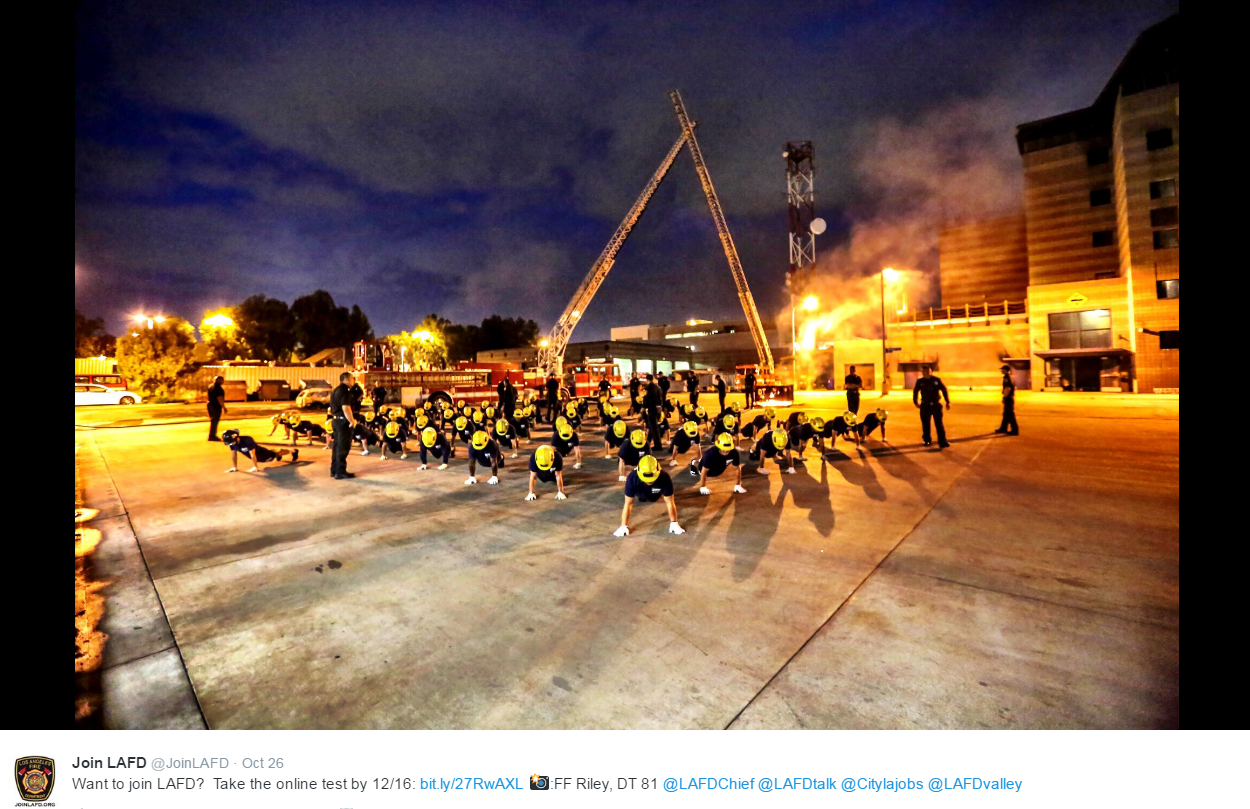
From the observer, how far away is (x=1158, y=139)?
101 ft

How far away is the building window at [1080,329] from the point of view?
30927 mm

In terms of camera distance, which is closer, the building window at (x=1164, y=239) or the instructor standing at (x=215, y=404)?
the instructor standing at (x=215, y=404)

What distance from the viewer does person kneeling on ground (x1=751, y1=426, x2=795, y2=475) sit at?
24.0 feet

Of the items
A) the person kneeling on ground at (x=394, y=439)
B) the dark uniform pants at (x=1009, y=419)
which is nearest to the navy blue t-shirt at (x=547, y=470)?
the person kneeling on ground at (x=394, y=439)

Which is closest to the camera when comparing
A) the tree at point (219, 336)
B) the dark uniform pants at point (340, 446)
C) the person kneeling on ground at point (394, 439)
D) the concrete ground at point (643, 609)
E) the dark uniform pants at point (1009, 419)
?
the concrete ground at point (643, 609)

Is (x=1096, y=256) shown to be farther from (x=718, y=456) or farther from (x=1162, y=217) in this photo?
(x=718, y=456)

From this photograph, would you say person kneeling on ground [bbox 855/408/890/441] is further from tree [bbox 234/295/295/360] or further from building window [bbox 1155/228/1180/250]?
tree [bbox 234/295/295/360]

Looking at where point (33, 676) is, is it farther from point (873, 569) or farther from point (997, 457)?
point (997, 457)

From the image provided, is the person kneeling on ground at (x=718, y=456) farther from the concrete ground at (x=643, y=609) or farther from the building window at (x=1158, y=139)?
the building window at (x=1158, y=139)

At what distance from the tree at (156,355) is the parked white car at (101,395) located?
9.16ft

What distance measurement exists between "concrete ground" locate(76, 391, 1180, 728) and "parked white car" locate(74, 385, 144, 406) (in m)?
27.8

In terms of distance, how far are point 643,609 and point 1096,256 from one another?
5152cm

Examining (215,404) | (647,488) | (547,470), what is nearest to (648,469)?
(647,488)

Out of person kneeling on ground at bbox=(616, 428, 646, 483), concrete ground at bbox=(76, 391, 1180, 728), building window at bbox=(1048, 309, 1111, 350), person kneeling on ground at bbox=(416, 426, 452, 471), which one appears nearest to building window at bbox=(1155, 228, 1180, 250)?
building window at bbox=(1048, 309, 1111, 350)
